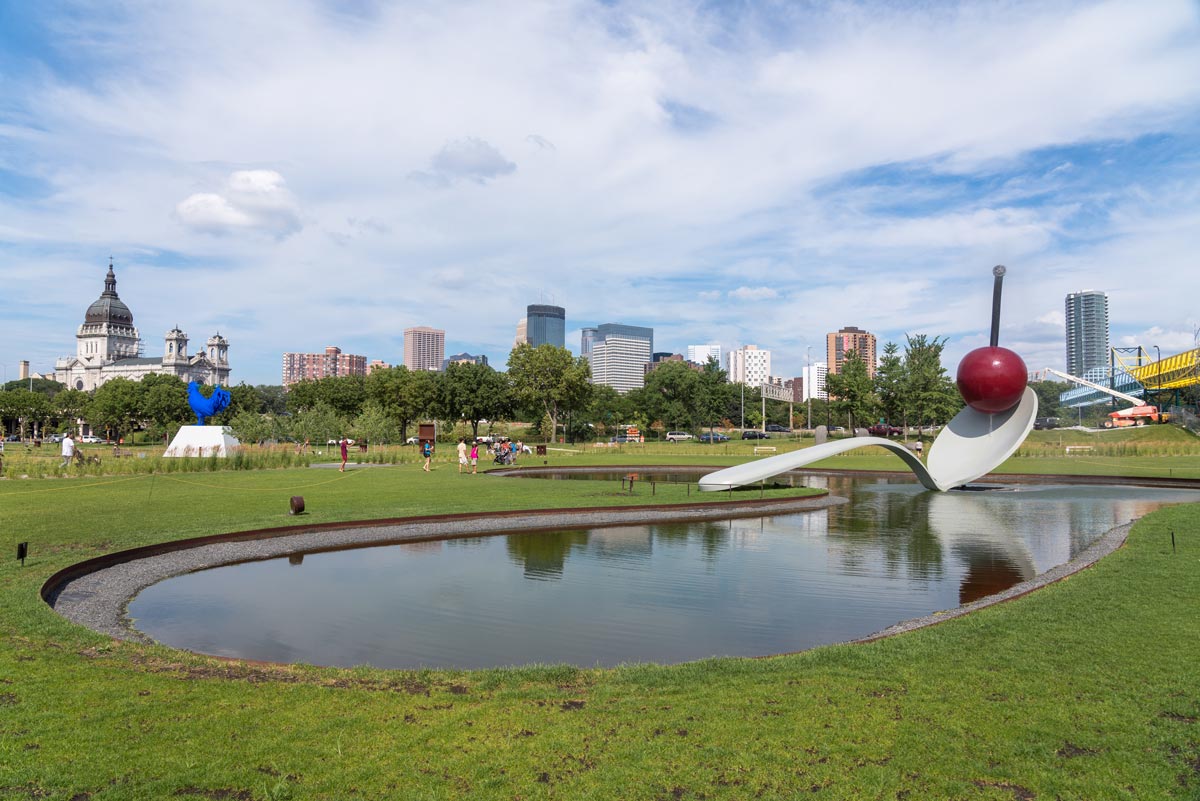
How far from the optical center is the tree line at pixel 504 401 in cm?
5838

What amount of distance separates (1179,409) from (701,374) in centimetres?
4759

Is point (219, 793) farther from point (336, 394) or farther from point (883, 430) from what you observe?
point (336, 394)

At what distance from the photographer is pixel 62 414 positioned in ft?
333

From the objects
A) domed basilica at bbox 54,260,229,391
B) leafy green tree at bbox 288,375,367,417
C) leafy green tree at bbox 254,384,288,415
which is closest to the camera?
leafy green tree at bbox 288,375,367,417

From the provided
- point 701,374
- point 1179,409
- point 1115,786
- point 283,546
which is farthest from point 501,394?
point 1115,786

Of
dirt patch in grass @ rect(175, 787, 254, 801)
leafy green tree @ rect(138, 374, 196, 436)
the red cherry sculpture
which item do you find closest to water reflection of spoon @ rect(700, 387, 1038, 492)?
the red cherry sculpture

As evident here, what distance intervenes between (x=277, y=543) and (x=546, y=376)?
5946 centimetres

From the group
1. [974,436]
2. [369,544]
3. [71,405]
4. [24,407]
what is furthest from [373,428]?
[71,405]

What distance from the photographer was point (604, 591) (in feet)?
38.0

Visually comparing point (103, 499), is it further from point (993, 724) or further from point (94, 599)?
point (993, 724)

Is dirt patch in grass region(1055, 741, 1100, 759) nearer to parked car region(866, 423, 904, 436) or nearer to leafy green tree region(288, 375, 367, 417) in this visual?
parked car region(866, 423, 904, 436)

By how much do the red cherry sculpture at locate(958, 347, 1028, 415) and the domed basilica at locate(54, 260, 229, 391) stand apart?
584ft

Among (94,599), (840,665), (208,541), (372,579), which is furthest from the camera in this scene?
(208,541)

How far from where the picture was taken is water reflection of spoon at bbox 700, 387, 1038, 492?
25000mm
